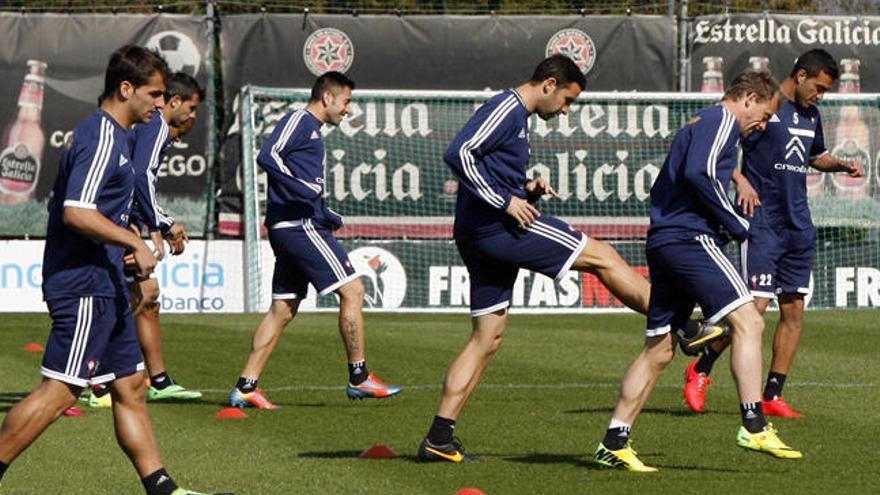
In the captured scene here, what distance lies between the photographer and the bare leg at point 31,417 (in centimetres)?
711

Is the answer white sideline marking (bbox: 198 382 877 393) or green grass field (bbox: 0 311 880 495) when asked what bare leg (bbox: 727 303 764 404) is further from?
white sideline marking (bbox: 198 382 877 393)

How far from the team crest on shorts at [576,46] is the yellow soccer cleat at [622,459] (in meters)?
17.2

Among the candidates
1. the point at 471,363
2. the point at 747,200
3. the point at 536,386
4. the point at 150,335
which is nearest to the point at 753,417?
the point at 471,363

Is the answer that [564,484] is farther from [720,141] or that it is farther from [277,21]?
[277,21]

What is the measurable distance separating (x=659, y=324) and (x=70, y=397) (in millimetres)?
2995

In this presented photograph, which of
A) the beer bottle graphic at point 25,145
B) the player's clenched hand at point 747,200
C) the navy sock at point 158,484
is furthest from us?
the beer bottle graphic at point 25,145

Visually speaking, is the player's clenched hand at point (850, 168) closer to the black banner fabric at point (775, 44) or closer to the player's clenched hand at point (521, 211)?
the player's clenched hand at point (521, 211)

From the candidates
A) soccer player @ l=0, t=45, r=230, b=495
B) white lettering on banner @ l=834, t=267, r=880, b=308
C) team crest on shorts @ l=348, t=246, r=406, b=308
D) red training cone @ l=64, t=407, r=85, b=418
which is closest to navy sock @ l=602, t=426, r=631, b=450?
soccer player @ l=0, t=45, r=230, b=495

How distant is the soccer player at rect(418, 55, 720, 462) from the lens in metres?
8.70

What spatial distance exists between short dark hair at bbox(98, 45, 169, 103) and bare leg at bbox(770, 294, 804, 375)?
5.29 metres

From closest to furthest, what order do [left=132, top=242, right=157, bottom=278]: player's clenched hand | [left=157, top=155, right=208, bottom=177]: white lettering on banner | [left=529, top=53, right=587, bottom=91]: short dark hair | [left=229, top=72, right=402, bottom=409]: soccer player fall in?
1. [left=132, top=242, right=157, bottom=278]: player's clenched hand
2. [left=529, top=53, right=587, bottom=91]: short dark hair
3. [left=229, top=72, right=402, bottom=409]: soccer player
4. [left=157, top=155, right=208, bottom=177]: white lettering on banner

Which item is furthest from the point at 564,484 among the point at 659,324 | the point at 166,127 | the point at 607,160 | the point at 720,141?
the point at 607,160

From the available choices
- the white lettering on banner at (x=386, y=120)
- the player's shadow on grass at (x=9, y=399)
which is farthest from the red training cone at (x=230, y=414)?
the white lettering on banner at (x=386, y=120)

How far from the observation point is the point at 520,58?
25.4m
